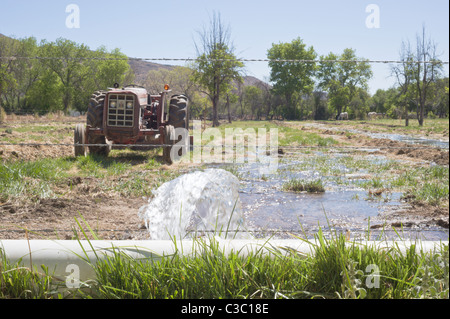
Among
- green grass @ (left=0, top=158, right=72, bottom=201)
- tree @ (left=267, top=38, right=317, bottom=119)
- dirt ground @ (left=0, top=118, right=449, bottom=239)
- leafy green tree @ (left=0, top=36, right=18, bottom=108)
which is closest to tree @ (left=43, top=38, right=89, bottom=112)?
leafy green tree @ (left=0, top=36, right=18, bottom=108)

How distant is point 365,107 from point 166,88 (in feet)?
165

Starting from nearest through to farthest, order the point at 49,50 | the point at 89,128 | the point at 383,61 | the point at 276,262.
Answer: the point at 276,262
the point at 383,61
the point at 89,128
the point at 49,50

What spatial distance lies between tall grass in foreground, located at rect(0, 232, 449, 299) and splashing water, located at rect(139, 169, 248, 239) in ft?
3.93

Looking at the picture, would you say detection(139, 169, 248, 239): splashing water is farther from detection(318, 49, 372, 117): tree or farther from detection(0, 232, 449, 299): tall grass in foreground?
detection(318, 49, 372, 117): tree

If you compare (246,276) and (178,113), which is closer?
(246,276)

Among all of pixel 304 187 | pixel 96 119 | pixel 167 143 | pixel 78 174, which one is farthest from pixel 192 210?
pixel 96 119

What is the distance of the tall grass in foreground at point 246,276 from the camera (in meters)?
1.54

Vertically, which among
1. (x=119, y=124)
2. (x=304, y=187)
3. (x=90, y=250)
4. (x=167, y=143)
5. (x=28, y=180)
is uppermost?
(x=119, y=124)

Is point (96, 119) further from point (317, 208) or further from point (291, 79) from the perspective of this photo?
point (291, 79)

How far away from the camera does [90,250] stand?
1.63 m

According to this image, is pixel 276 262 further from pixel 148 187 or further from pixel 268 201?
pixel 148 187

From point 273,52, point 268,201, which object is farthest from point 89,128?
point 273,52

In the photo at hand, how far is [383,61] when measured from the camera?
2598 mm

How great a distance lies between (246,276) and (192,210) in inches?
68.0
